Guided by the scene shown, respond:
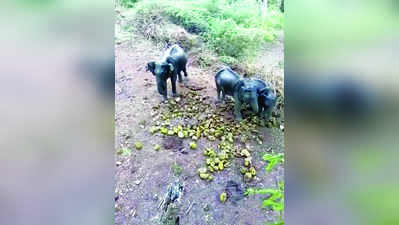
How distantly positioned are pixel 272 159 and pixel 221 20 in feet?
1.95

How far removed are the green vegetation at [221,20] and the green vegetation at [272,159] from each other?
423 millimetres

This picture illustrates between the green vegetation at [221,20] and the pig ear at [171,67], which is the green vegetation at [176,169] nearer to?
the pig ear at [171,67]

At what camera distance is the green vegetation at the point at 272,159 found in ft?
4.66

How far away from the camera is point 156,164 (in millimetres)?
1520

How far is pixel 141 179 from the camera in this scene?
149cm
